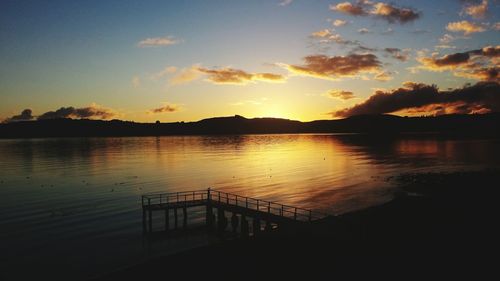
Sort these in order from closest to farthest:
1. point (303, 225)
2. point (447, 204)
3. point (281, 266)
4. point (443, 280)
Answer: point (443, 280)
point (281, 266)
point (303, 225)
point (447, 204)

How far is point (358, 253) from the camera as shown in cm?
2467

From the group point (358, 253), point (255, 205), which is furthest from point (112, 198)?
point (358, 253)

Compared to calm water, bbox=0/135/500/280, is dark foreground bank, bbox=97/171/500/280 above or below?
above

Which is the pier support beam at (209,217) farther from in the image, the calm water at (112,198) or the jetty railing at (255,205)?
the calm water at (112,198)

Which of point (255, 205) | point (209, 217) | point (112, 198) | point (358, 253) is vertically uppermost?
point (358, 253)

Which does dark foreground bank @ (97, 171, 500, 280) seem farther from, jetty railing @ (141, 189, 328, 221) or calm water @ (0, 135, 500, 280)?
calm water @ (0, 135, 500, 280)

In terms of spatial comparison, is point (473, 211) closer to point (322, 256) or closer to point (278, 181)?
point (322, 256)

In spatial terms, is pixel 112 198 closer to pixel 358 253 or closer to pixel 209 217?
pixel 209 217

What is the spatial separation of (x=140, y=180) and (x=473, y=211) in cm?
6466

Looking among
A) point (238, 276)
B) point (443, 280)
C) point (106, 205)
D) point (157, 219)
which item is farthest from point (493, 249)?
point (106, 205)

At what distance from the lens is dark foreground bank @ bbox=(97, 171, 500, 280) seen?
2264 cm

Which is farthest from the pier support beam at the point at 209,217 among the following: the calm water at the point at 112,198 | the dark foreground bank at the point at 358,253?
the dark foreground bank at the point at 358,253

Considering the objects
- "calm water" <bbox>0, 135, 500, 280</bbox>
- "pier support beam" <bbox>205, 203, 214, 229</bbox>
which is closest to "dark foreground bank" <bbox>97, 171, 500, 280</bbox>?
"calm water" <bbox>0, 135, 500, 280</bbox>

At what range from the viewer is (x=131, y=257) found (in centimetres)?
3484
